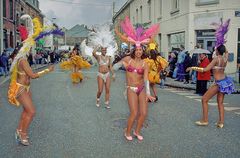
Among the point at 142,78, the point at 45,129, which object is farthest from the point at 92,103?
the point at 142,78

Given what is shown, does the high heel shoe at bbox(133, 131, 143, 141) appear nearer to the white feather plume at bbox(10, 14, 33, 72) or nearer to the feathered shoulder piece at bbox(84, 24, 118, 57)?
the white feather plume at bbox(10, 14, 33, 72)

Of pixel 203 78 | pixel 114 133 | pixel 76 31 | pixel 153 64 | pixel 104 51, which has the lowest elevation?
pixel 114 133

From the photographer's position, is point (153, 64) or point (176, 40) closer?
point (153, 64)

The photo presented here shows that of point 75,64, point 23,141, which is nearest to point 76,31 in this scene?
point 75,64

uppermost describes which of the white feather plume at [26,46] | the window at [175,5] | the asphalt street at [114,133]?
the window at [175,5]

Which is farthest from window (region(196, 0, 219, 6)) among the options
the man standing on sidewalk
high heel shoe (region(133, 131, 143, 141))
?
high heel shoe (region(133, 131, 143, 141))

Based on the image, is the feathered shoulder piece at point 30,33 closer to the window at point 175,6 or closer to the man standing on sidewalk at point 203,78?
the man standing on sidewalk at point 203,78

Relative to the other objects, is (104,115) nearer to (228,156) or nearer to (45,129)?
(45,129)

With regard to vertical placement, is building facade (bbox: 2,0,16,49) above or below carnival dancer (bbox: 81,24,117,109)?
above

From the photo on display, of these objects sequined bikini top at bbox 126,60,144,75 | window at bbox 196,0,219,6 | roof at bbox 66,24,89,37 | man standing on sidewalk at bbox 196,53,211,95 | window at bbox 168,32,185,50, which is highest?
roof at bbox 66,24,89,37

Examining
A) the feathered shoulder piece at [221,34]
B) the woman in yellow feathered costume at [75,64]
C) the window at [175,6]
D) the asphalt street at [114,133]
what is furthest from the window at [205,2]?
the feathered shoulder piece at [221,34]

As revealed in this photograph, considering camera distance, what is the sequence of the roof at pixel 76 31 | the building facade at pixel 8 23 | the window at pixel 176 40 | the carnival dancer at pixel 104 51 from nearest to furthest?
the carnival dancer at pixel 104 51 → the window at pixel 176 40 → the building facade at pixel 8 23 → the roof at pixel 76 31

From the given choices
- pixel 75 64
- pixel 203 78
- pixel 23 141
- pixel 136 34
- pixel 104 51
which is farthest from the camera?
pixel 75 64

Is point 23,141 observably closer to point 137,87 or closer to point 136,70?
point 137,87
